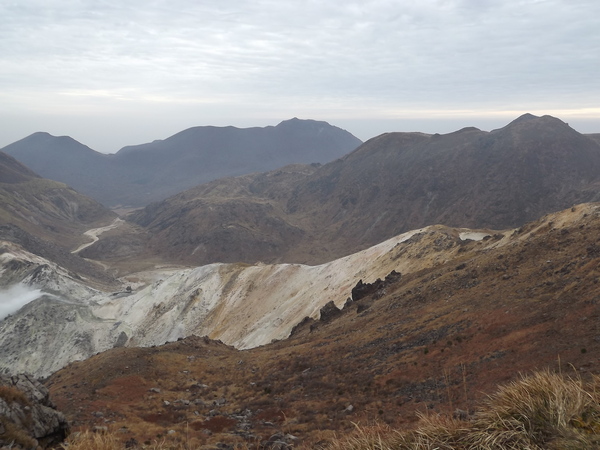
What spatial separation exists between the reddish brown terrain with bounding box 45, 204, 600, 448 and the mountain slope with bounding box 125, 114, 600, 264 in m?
76.6

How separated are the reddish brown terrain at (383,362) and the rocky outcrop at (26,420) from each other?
8.66 ft

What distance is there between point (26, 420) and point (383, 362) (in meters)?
14.7

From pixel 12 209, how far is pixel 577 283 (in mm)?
148182

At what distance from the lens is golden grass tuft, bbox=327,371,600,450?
4.46 m

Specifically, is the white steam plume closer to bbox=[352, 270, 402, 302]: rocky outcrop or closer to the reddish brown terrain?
the reddish brown terrain

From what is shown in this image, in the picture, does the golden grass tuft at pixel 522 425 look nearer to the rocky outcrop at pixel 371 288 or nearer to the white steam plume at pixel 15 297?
the rocky outcrop at pixel 371 288

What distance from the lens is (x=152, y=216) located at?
164500 mm

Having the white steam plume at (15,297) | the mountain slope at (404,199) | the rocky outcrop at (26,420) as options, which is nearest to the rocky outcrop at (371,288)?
the rocky outcrop at (26,420)

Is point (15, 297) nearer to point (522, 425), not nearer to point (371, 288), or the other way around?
point (371, 288)

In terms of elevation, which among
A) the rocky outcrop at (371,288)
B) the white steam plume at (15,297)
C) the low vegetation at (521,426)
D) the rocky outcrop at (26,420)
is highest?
→ the low vegetation at (521,426)

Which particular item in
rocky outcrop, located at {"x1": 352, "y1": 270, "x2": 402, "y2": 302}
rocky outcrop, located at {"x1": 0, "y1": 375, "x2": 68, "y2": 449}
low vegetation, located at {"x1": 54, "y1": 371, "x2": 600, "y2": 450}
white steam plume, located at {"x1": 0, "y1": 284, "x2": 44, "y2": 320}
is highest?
low vegetation, located at {"x1": 54, "y1": 371, "x2": 600, "y2": 450}

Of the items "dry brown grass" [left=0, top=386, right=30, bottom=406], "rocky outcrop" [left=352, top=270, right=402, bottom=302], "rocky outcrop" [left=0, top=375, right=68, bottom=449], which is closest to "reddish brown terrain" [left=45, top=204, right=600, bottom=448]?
"rocky outcrop" [left=0, top=375, right=68, bottom=449]

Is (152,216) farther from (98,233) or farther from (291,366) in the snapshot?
(291,366)

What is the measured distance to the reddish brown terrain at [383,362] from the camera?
1434 centimetres
